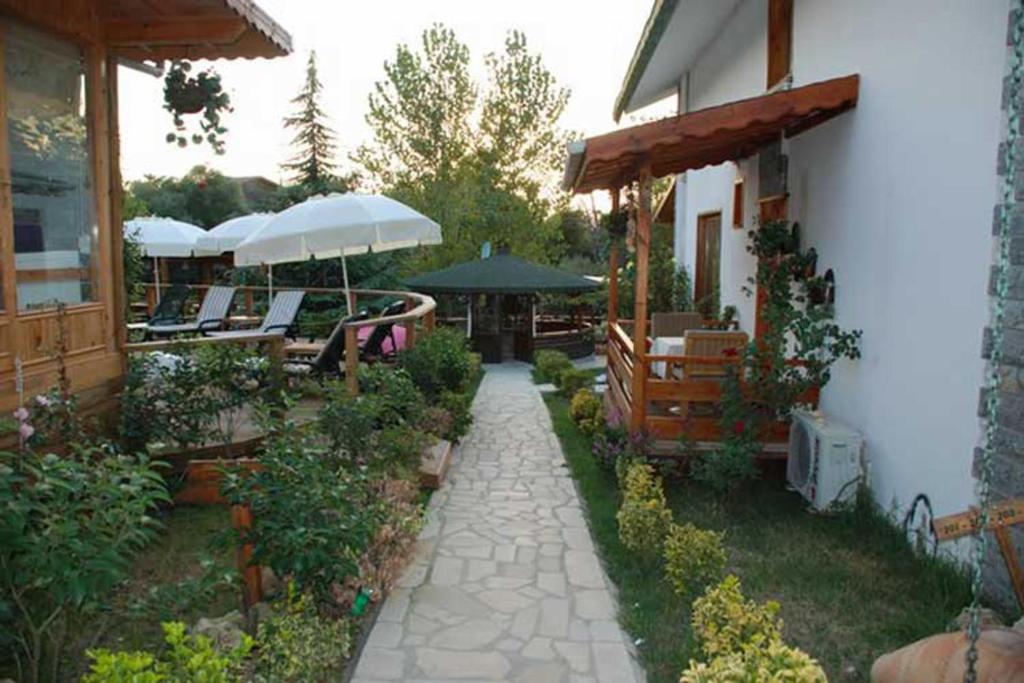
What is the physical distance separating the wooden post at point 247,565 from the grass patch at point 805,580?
1.86 meters

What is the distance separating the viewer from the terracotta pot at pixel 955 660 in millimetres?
2613

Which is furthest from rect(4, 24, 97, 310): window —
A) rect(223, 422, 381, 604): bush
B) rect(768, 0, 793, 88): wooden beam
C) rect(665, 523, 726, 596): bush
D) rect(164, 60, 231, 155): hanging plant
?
rect(768, 0, 793, 88): wooden beam

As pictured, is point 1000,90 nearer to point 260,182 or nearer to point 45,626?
point 45,626

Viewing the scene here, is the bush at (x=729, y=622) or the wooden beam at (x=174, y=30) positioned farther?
the wooden beam at (x=174, y=30)

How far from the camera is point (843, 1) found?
606cm

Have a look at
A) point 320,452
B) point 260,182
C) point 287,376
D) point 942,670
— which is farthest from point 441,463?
point 260,182

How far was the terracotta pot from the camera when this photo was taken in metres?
2.61

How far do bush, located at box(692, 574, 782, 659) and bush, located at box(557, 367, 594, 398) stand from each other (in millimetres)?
7453

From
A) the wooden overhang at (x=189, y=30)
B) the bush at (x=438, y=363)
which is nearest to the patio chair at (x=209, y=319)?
the bush at (x=438, y=363)

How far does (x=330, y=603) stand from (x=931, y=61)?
4596 mm

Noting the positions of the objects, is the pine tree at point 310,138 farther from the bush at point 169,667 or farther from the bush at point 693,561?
the bush at point 169,667

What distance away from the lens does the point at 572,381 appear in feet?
36.1

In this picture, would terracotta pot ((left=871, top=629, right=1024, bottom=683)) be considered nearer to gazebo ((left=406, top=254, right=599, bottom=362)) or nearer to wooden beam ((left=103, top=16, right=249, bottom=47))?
wooden beam ((left=103, top=16, right=249, bottom=47))

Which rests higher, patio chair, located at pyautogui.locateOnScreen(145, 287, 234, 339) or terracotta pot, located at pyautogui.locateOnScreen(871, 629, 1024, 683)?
patio chair, located at pyautogui.locateOnScreen(145, 287, 234, 339)
